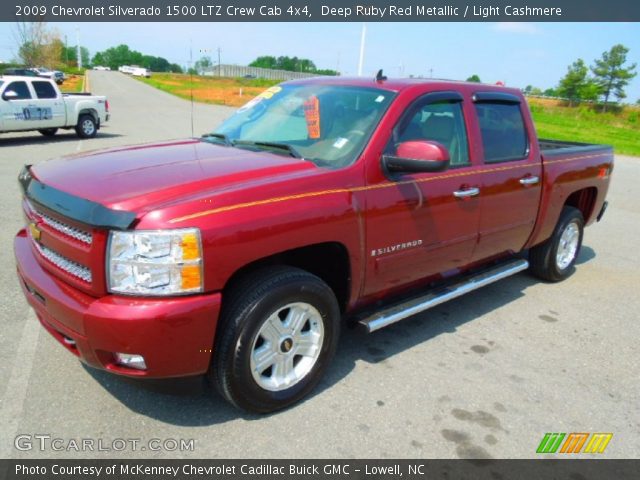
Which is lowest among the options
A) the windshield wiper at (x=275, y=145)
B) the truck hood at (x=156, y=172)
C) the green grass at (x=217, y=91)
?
the truck hood at (x=156, y=172)

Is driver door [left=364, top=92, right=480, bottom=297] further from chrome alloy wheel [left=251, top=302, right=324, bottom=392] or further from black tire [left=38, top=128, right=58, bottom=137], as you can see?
black tire [left=38, top=128, right=58, bottom=137]

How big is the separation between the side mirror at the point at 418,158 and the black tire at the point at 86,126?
15.3 meters

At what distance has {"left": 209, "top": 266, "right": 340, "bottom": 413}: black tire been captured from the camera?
106 inches

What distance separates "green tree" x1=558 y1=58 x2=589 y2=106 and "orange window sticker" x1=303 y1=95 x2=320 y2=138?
81.6m

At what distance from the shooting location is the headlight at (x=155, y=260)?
242 cm

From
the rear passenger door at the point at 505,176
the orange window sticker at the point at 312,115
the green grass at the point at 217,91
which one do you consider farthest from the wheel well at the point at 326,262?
the green grass at the point at 217,91

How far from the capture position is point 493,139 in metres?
4.23

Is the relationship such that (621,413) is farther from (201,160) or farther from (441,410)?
(201,160)

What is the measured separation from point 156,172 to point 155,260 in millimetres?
693

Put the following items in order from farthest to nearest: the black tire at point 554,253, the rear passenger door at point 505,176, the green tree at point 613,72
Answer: the green tree at point 613,72
the black tire at point 554,253
the rear passenger door at point 505,176

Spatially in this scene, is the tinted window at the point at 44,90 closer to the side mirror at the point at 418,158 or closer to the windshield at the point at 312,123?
the windshield at the point at 312,123

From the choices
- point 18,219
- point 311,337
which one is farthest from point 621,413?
point 18,219

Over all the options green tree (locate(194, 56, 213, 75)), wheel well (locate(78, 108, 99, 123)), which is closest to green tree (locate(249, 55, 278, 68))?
wheel well (locate(78, 108, 99, 123))

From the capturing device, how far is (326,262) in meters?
3.30
